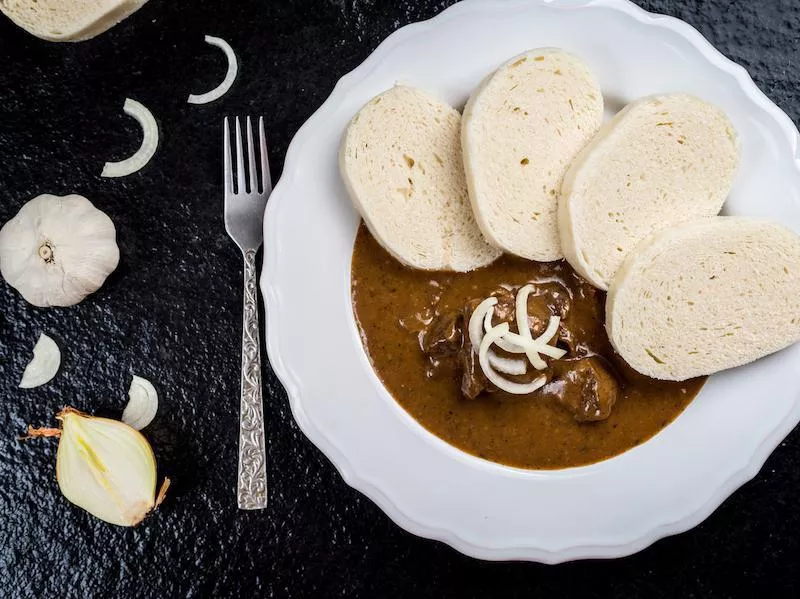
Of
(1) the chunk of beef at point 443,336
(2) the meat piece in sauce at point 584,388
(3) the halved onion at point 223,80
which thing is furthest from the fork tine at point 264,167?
(2) the meat piece in sauce at point 584,388

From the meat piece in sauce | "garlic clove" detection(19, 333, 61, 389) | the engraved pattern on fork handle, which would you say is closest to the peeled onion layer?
the engraved pattern on fork handle

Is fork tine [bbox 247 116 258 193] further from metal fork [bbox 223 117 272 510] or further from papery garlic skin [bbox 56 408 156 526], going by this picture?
papery garlic skin [bbox 56 408 156 526]

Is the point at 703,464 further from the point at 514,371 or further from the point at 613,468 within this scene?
the point at 514,371

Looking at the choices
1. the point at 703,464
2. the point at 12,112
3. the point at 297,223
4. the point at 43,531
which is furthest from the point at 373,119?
the point at 43,531

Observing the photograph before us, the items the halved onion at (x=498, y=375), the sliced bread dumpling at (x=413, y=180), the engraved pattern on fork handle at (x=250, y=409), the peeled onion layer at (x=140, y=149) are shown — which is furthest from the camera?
the peeled onion layer at (x=140, y=149)

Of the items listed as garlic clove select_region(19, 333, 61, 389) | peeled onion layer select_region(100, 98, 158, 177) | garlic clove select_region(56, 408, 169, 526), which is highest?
peeled onion layer select_region(100, 98, 158, 177)

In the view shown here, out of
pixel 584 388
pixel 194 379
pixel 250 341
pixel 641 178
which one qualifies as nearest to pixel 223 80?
pixel 250 341

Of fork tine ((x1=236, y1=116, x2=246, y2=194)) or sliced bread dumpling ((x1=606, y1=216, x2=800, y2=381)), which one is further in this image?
fork tine ((x1=236, y1=116, x2=246, y2=194))

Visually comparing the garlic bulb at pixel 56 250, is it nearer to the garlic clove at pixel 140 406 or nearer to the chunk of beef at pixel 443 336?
the garlic clove at pixel 140 406
